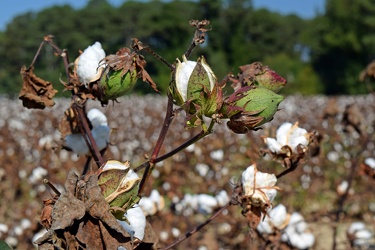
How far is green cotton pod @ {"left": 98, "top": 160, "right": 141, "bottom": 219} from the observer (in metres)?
0.61

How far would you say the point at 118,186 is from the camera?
616 millimetres

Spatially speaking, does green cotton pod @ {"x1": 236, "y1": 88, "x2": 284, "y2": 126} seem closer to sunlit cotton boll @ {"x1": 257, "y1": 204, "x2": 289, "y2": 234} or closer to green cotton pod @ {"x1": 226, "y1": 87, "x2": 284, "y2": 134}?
green cotton pod @ {"x1": 226, "y1": 87, "x2": 284, "y2": 134}

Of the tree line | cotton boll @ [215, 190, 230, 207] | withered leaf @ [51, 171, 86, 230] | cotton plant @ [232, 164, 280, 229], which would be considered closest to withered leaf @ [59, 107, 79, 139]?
cotton plant @ [232, 164, 280, 229]

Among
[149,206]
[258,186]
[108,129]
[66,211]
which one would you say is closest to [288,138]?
[258,186]

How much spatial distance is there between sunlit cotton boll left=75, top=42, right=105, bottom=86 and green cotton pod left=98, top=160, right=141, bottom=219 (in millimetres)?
215

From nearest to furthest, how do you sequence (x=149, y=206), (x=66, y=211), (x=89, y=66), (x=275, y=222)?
(x=66, y=211) < (x=89, y=66) < (x=275, y=222) < (x=149, y=206)

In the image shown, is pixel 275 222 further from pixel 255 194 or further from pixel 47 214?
pixel 47 214

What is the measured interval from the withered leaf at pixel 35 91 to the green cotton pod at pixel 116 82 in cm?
13

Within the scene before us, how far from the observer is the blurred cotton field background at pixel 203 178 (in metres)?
1.99

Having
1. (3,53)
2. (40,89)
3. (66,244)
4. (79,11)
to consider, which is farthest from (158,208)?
(79,11)

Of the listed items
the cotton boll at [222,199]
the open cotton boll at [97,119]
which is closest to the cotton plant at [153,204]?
the cotton boll at [222,199]

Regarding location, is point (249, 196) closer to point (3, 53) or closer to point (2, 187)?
point (2, 187)

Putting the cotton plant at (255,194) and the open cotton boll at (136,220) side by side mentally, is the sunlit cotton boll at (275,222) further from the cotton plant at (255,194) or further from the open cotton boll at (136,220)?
the open cotton boll at (136,220)

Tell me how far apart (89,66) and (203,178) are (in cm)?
457
